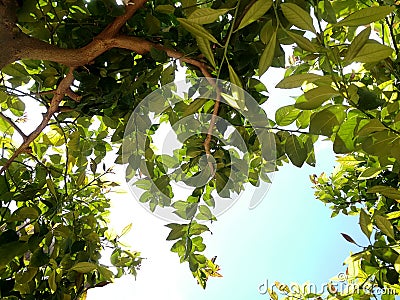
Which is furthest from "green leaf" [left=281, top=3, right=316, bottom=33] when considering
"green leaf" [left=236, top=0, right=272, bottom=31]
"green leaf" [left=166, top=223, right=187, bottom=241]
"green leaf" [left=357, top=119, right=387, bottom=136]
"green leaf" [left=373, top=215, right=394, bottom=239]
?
"green leaf" [left=166, top=223, right=187, bottom=241]

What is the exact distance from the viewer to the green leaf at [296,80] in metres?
0.38

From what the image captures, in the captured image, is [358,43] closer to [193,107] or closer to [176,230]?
[193,107]

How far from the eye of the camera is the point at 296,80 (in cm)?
39

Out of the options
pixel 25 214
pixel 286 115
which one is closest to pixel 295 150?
pixel 286 115

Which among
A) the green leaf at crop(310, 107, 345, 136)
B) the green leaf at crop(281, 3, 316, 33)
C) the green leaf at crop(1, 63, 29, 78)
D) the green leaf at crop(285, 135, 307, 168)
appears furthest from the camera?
the green leaf at crop(1, 63, 29, 78)

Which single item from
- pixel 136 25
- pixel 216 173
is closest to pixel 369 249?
pixel 216 173

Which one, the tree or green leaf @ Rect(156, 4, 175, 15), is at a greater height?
green leaf @ Rect(156, 4, 175, 15)

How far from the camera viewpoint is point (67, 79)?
24.2 inches

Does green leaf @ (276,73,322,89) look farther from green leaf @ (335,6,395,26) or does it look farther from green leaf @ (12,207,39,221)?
green leaf @ (12,207,39,221)

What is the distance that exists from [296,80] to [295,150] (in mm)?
203

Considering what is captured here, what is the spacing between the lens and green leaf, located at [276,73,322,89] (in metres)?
0.38

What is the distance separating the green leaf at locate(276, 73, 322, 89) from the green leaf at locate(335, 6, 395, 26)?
5 cm

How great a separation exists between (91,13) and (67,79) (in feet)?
0.34

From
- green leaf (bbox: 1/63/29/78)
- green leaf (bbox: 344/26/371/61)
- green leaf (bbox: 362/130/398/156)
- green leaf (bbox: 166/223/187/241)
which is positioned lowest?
green leaf (bbox: 362/130/398/156)
